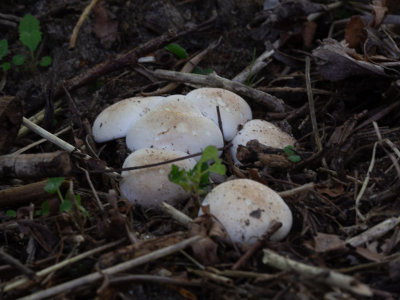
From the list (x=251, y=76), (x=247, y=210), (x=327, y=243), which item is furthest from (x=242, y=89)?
(x=327, y=243)

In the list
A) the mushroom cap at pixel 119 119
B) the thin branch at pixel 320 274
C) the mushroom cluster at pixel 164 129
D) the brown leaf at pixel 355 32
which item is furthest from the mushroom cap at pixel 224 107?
the thin branch at pixel 320 274

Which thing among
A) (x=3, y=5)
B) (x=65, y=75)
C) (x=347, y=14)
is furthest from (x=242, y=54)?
(x=3, y=5)

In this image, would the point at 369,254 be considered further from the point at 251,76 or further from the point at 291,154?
the point at 251,76

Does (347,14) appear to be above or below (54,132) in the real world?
above

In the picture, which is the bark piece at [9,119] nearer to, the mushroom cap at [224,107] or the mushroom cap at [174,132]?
the mushroom cap at [174,132]

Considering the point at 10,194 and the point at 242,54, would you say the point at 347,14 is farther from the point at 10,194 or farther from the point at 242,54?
the point at 10,194

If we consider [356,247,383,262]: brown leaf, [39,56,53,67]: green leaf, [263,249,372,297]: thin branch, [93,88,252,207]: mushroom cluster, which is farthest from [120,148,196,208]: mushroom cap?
[39,56,53,67]: green leaf

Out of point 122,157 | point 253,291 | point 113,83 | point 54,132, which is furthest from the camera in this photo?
point 113,83
